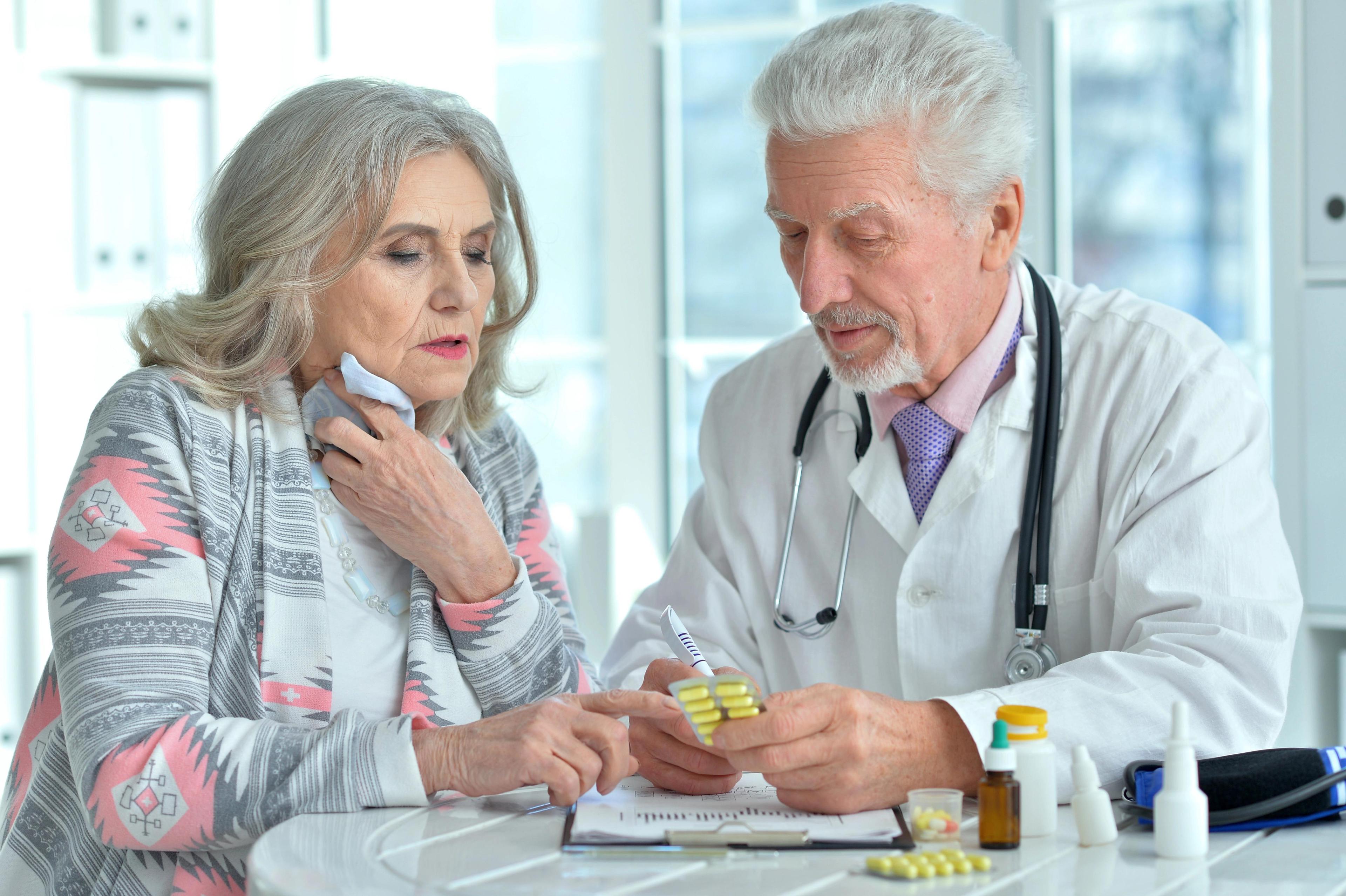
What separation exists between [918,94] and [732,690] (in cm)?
82

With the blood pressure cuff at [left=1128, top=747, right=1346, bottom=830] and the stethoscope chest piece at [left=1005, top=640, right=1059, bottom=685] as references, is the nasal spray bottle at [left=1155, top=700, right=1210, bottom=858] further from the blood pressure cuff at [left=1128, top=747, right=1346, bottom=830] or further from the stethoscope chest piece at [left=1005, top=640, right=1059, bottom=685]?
the stethoscope chest piece at [left=1005, top=640, right=1059, bottom=685]

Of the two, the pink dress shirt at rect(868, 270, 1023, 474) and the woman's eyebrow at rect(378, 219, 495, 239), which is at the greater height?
the woman's eyebrow at rect(378, 219, 495, 239)

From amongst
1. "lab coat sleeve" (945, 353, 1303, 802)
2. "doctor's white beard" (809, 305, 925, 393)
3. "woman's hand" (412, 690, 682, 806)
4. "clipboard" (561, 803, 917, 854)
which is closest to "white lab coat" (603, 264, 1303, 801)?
"lab coat sleeve" (945, 353, 1303, 802)

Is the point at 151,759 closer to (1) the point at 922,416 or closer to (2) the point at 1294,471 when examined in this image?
(1) the point at 922,416

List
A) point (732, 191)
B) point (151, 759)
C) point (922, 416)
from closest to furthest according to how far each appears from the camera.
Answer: point (151, 759), point (922, 416), point (732, 191)

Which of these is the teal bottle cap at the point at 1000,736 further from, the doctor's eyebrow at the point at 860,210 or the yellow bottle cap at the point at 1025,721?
the doctor's eyebrow at the point at 860,210

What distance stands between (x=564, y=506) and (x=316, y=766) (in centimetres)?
228

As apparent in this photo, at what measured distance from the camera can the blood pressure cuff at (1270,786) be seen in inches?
45.3

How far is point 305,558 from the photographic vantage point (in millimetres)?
1479

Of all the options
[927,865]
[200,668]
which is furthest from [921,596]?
[200,668]

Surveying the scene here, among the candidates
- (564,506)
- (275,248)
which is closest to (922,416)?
(275,248)

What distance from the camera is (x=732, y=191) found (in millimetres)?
3514

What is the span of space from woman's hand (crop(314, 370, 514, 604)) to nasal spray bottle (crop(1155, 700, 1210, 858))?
0.79 metres

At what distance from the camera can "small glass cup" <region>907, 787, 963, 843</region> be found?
3.67 feet
